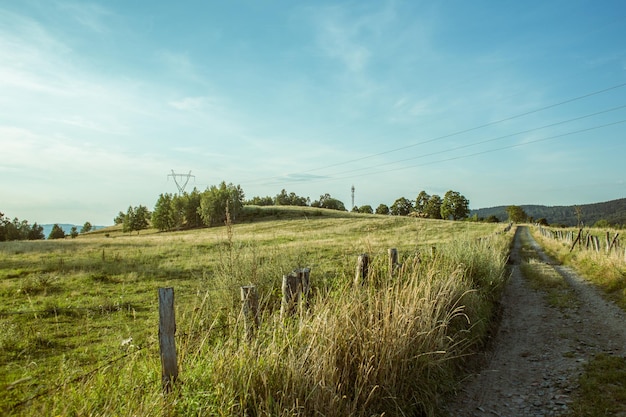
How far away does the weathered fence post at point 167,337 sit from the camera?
2996mm

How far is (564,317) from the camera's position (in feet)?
28.5

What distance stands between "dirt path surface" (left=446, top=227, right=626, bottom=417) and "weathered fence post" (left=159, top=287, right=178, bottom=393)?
10.7ft

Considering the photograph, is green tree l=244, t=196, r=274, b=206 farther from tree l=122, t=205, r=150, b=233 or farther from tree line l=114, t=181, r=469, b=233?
tree l=122, t=205, r=150, b=233

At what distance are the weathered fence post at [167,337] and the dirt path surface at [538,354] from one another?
327 centimetres

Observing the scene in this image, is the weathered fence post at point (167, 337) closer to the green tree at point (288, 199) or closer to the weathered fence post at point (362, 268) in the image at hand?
the weathered fence post at point (362, 268)

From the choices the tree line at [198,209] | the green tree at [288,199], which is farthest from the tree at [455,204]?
the green tree at [288,199]

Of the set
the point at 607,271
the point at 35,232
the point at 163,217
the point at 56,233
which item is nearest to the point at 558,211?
the point at 163,217

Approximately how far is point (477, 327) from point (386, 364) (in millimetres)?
3564

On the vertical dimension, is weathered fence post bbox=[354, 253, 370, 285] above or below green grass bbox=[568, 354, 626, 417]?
above

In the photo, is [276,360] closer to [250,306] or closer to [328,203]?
[250,306]

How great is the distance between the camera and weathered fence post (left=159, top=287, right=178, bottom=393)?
9.83 ft

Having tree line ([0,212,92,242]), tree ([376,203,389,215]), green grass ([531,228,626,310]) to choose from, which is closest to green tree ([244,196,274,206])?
tree ([376,203,389,215])

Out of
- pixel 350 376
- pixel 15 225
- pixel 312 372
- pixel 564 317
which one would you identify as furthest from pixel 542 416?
pixel 15 225

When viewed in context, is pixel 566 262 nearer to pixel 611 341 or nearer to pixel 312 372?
pixel 611 341
